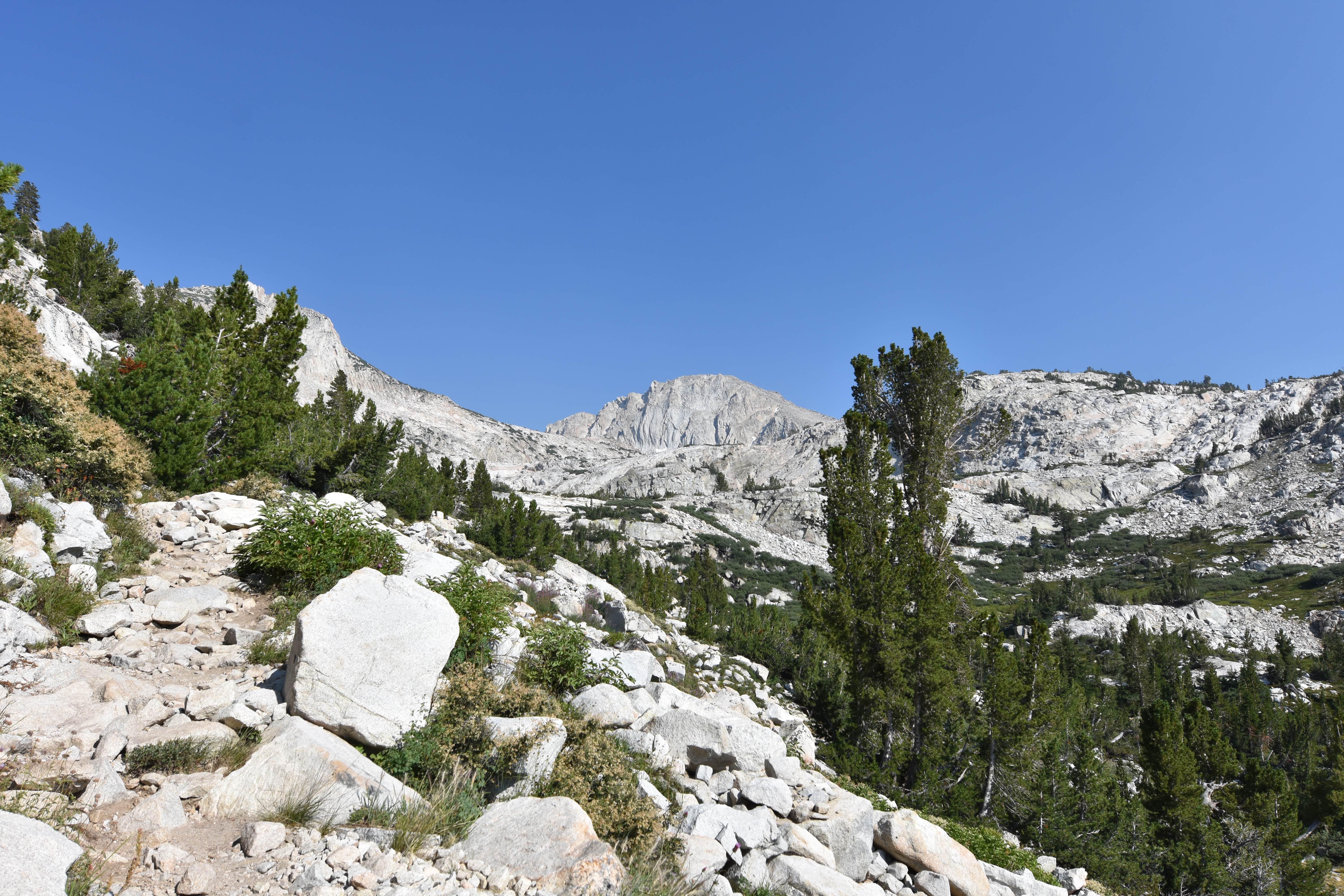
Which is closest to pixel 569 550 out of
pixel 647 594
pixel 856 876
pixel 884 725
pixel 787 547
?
pixel 647 594

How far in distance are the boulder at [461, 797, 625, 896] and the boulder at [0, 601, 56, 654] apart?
519 cm

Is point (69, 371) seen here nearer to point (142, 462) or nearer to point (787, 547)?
point (142, 462)

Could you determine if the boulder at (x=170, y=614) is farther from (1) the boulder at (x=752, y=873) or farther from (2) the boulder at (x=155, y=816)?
(1) the boulder at (x=752, y=873)

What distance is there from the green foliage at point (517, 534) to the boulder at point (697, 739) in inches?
953

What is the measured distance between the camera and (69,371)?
518 inches

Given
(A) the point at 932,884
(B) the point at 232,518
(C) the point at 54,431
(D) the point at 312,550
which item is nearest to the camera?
(A) the point at 932,884

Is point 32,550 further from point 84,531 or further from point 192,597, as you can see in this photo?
point 192,597

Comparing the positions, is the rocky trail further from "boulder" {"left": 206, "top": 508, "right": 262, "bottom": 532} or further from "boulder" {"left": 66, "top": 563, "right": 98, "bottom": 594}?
"boulder" {"left": 206, "top": 508, "right": 262, "bottom": 532}

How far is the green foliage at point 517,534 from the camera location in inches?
1334

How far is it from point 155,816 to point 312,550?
583 centimetres

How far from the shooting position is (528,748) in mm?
6414

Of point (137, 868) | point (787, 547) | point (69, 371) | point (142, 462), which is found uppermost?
point (787, 547)

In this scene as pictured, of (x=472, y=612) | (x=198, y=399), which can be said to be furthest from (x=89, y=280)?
(x=472, y=612)

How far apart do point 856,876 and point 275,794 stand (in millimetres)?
6362
